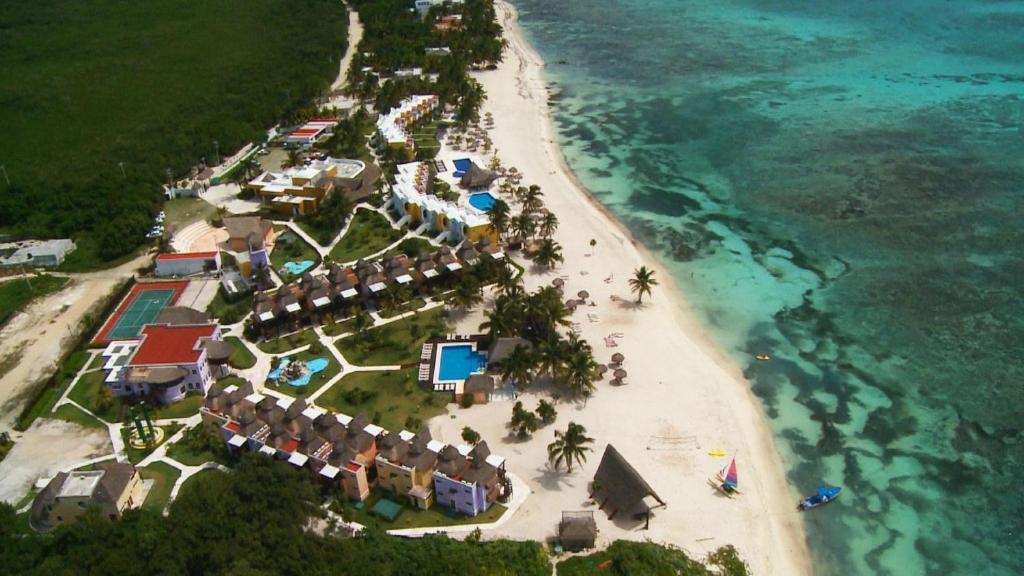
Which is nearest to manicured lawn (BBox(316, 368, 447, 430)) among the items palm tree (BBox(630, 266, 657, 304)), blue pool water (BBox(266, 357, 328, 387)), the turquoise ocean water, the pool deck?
the pool deck

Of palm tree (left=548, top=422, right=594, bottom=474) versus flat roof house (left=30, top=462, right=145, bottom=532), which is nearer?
flat roof house (left=30, top=462, right=145, bottom=532)

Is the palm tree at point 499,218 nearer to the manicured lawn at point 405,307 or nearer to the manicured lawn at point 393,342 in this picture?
the manicured lawn at point 405,307

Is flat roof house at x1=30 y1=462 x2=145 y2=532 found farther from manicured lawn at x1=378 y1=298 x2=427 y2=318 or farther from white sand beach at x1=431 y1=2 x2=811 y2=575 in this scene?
manicured lawn at x1=378 y1=298 x2=427 y2=318

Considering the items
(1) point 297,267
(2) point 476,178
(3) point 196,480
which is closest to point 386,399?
(3) point 196,480

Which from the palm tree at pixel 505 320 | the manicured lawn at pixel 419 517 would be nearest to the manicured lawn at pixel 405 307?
the palm tree at pixel 505 320

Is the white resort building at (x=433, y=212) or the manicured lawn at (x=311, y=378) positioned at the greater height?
the white resort building at (x=433, y=212)
